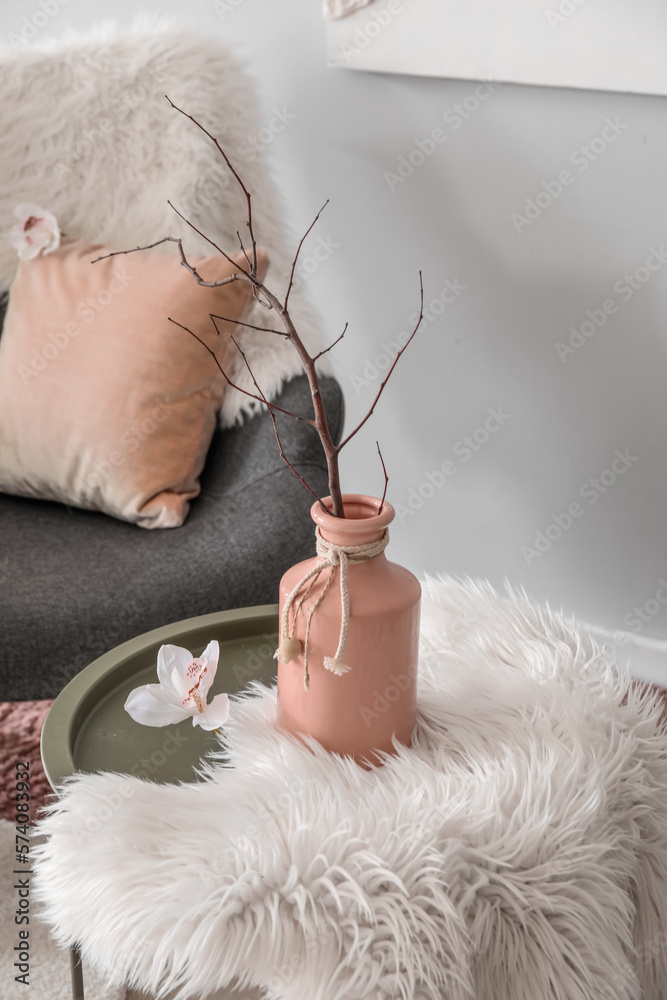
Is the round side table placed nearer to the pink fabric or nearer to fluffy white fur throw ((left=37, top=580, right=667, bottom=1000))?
fluffy white fur throw ((left=37, top=580, right=667, bottom=1000))

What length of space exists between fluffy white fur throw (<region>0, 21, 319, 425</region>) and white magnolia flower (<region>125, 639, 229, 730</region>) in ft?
2.29

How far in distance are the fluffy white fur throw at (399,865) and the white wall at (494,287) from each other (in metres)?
0.84

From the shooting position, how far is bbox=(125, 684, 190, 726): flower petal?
0.84 meters

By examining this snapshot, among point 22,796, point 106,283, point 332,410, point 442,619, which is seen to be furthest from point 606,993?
point 106,283

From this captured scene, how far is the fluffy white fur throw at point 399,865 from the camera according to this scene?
2.10ft

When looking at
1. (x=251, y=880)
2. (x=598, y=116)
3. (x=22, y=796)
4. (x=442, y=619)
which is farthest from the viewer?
(x=598, y=116)

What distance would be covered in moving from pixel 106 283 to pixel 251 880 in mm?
1056

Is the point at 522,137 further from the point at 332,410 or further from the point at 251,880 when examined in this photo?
the point at 251,880

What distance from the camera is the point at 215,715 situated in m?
0.84

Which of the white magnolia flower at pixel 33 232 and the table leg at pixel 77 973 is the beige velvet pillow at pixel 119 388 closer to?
the white magnolia flower at pixel 33 232

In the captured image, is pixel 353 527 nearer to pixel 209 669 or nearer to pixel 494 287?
pixel 209 669

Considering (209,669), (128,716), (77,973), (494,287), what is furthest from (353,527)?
(494,287)

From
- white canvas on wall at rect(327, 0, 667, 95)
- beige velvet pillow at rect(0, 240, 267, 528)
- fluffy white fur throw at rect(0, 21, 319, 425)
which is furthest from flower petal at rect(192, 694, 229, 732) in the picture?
white canvas on wall at rect(327, 0, 667, 95)

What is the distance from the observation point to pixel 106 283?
4.72 ft
